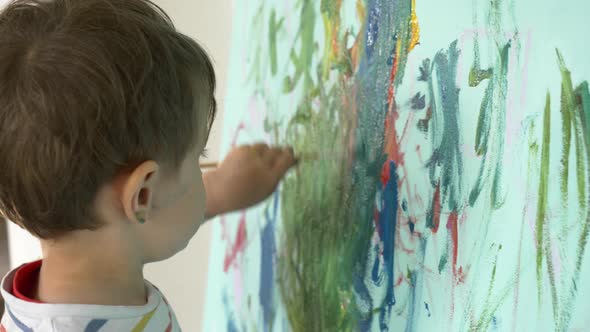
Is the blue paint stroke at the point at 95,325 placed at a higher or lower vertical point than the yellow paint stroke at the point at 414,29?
lower

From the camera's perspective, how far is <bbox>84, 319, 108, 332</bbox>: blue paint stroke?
77 centimetres

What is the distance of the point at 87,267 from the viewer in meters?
0.79

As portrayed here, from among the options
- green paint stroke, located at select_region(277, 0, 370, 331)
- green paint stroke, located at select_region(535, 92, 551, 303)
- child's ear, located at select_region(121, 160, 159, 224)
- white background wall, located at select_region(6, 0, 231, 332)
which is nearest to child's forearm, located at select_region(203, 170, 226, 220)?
green paint stroke, located at select_region(277, 0, 370, 331)

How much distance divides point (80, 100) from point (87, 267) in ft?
0.69

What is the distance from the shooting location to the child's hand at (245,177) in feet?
3.45

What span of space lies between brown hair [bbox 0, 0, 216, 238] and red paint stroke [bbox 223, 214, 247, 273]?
0.42m

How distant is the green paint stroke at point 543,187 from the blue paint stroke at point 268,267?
49cm

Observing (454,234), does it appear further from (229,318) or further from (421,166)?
(229,318)

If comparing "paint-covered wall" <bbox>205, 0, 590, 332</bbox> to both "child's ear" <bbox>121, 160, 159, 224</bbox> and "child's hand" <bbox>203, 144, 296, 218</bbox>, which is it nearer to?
"child's hand" <bbox>203, 144, 296, 218</bbox>

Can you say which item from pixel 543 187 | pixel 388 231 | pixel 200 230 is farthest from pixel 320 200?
pixel 200 230

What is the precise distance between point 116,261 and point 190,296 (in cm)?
67

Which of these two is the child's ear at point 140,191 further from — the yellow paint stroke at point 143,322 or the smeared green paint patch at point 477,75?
the smeared green paint patch at point 477,75

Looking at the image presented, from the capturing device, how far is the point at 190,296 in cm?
146

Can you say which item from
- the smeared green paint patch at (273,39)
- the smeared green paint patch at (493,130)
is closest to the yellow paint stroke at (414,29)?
the smeared green paint patch at (493,130)
